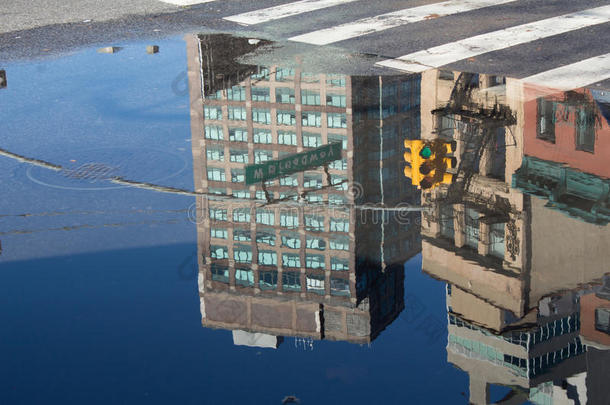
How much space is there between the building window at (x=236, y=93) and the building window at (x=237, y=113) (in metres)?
0.29

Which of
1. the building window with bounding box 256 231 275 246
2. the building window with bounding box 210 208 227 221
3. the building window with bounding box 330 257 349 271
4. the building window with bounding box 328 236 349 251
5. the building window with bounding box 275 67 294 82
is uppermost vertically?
the building window with bounding box 275 67 294 82

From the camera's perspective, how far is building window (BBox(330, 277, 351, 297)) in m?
7.05

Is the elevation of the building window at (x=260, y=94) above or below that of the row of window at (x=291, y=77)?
below

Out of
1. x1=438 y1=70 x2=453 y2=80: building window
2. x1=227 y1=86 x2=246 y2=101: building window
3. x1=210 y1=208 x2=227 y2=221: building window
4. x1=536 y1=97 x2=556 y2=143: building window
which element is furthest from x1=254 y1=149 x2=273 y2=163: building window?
x1=438 y1=70 x2=453 y2=80: building window

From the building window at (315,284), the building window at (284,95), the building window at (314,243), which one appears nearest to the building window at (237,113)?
the building window at (284,95)

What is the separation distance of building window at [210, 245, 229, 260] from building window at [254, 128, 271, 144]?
2060 millimetres

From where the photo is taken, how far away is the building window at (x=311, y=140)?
374 inches

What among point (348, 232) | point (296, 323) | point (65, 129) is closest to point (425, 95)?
point (348, 232)

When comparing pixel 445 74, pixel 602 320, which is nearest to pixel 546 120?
pixel 445 74

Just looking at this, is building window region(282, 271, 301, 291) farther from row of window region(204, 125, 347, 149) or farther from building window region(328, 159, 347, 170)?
row of window region(204, 125, 347, 149)

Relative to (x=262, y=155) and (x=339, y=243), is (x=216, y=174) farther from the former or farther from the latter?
(x=339, y=243)

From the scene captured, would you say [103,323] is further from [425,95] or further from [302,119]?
[425,95]

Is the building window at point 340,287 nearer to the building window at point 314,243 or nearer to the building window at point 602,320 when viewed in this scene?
the building window at point 314,243

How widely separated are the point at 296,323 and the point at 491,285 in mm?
1656
